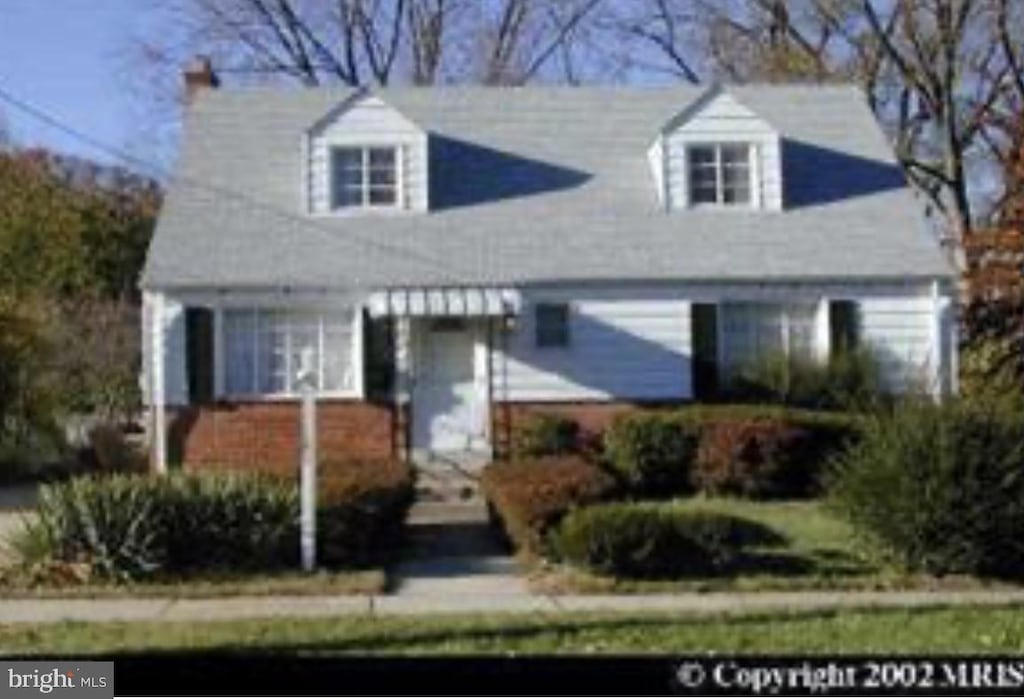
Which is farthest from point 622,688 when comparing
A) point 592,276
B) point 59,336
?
point 59,336

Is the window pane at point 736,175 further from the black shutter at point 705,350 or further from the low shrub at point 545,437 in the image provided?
the low shrub at point 545,437

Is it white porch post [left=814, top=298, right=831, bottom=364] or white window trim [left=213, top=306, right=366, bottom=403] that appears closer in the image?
white window trim [left=213, top=306, right=366, bottom=403]

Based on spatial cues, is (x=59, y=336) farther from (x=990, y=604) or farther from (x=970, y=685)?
(x=970, y=685)

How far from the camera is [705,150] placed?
29375 millimetres

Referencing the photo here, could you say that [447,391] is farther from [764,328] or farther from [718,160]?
[718,160]

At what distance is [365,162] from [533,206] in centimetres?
255

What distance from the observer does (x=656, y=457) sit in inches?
985

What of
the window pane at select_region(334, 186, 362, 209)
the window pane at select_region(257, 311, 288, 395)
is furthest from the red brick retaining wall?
the window pane at select_region(334, 186, 362, 209)

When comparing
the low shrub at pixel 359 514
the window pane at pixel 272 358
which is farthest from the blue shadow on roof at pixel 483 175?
the low shrub at pixel 359 514

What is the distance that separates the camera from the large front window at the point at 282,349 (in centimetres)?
2753

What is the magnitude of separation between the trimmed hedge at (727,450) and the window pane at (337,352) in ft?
14.1

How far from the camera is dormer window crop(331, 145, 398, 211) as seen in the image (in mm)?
29094

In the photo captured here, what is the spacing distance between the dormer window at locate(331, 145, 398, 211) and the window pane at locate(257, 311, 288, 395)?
2451 mm

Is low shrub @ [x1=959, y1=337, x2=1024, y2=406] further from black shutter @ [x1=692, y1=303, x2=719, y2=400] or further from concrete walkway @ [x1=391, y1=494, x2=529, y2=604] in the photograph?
concrete walkway @ [x1=391, y1=494, x2=529, y2=604]
